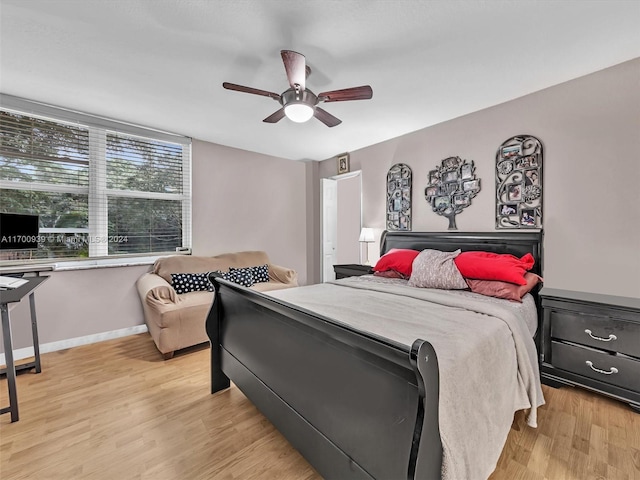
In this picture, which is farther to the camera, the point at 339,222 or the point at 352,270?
the point at 339,222

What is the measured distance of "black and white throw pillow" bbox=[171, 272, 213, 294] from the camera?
320 centimetres

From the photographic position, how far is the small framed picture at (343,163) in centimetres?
438

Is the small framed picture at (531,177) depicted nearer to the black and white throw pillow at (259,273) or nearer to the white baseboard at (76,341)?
the black and white throw pillow at (259,273)

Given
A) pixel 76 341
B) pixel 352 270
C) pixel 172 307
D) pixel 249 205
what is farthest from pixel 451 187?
pixel 76 341

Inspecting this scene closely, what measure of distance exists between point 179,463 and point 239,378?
0.53 meters

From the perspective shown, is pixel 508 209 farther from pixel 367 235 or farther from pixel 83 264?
pixel 83 264

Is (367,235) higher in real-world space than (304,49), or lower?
lower

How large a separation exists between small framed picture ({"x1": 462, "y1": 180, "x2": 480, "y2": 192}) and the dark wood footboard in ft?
8.20

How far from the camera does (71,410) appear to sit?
76.1 inches

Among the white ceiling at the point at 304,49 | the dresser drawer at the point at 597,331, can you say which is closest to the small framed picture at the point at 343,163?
the white ceiling at the point at 304,49

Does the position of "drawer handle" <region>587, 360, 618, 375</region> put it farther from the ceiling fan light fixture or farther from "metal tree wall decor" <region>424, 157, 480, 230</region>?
the ceiling fan light fixture

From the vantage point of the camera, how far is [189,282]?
3262mm

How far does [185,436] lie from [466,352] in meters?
1.67

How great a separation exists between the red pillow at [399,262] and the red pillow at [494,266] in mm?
513
